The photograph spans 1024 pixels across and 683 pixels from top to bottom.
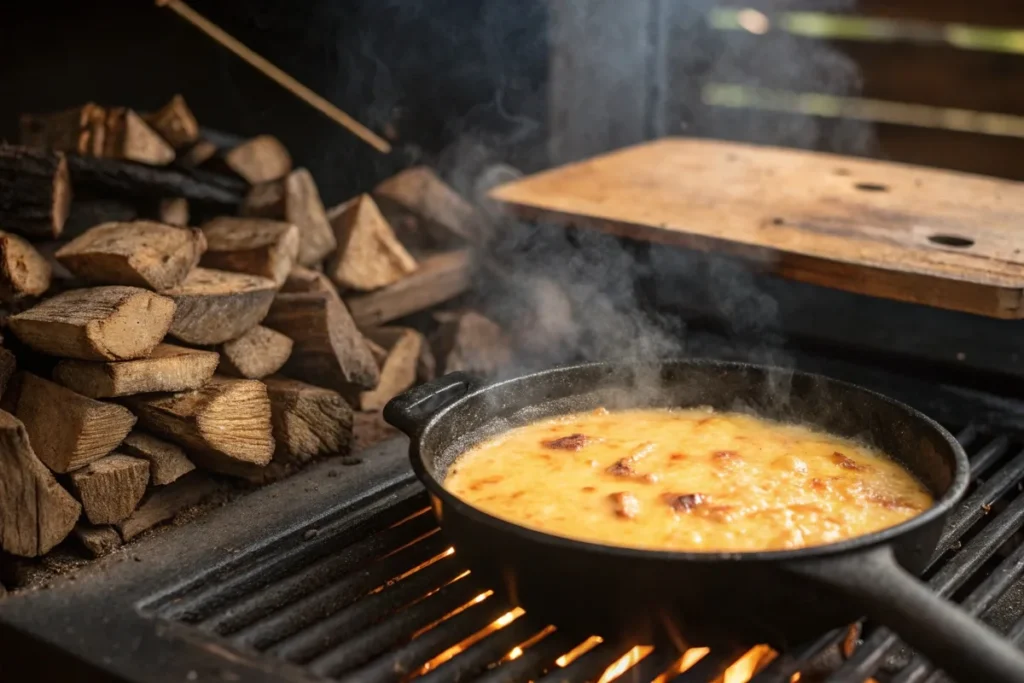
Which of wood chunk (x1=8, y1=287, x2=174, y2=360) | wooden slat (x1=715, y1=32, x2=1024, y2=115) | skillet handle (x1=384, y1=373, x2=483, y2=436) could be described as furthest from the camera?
wooden slat (x1=715, y1=32, x2=1024, y2=115)

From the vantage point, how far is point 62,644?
5.87ft

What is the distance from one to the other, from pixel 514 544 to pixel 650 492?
1.41 feet

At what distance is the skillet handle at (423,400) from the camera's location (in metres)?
2.10

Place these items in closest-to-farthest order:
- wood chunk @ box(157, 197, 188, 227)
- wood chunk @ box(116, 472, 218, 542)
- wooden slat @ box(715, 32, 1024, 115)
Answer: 1. wood chunk @ box(116, 472, 218, 542)
2. wood chunk @ box(157, 197, 188, 227)
3. wooden slat @ box(715, 32, 1024, 115)

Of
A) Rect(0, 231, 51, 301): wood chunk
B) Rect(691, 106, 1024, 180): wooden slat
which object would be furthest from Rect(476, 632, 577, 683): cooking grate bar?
Rect(691, 106, 1024, 180): wooden slat

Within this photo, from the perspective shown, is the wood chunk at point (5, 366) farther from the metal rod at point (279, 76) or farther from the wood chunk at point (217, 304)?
the metal rod at point (279, 76)

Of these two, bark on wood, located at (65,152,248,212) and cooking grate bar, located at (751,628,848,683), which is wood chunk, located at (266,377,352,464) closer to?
bark on wood, located at (65,152,248,212)

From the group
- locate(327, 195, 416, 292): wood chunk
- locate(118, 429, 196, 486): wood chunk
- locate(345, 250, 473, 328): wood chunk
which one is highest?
locate(327, 195, 416, 292): wood chunk

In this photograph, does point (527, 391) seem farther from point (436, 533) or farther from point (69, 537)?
point (69, 537)

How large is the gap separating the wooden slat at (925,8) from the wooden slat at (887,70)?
14 centimetres

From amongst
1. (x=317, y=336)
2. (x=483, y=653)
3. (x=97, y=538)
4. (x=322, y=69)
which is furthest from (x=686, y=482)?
(x=322, y=69)

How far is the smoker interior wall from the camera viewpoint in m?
3.10

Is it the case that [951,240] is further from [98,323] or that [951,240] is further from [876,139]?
[876,139]

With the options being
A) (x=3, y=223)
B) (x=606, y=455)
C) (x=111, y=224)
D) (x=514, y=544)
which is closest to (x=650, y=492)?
(x=606, y=455)
